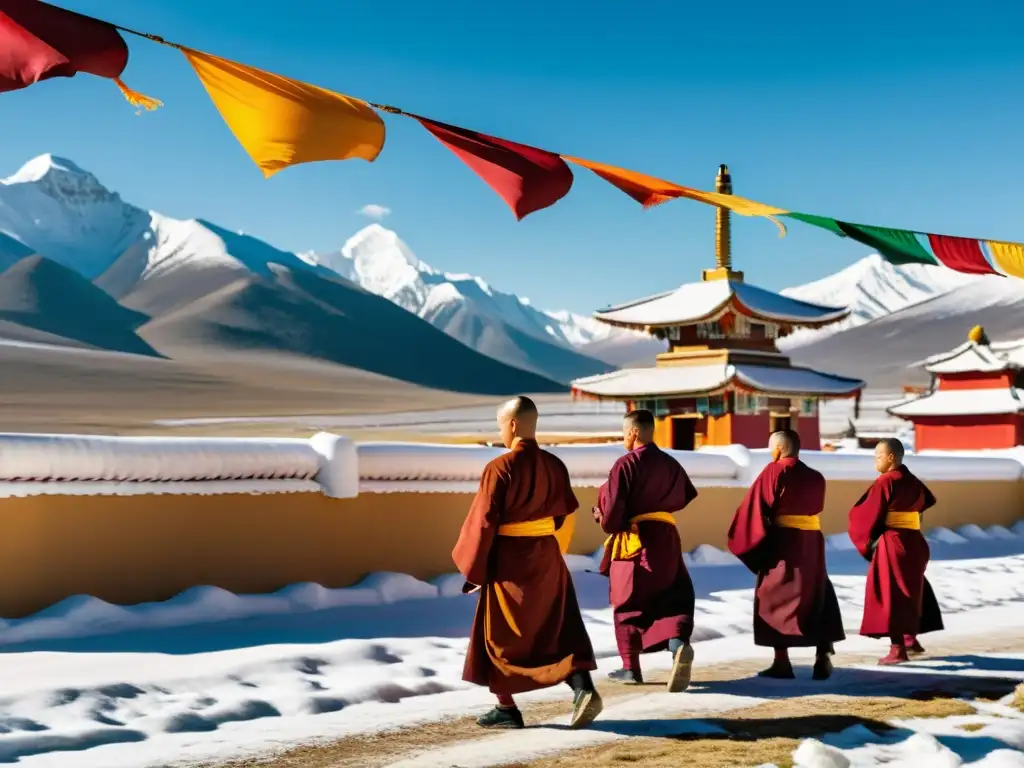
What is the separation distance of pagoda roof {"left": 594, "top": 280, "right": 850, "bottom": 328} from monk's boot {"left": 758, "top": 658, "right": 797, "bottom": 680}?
2123cm

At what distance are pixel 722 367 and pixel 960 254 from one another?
21.2 meters

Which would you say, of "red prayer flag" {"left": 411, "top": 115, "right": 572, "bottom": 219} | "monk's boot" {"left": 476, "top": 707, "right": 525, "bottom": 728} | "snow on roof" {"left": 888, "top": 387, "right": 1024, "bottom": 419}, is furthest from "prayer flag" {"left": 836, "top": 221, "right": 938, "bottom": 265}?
"snow on roof" {"left": 888, "top": 387, "right": 1024, "bottom": 419}

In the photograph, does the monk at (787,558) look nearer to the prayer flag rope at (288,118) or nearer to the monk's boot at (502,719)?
the prayer flag rope at (288,118)

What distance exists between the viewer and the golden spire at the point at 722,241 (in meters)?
27.8

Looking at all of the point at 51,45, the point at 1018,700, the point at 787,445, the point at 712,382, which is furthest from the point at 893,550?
the point at 712,382

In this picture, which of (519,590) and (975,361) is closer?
(519,590)

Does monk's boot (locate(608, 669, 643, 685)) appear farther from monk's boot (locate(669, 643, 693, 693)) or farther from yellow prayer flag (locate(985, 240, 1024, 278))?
yellow prayer flag (locate(985, 240, 1024, 278))

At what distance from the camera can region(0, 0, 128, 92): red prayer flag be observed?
17.4ft

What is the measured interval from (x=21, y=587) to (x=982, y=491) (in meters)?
14.6

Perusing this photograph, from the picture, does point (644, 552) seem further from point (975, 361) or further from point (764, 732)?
point (975, 361)

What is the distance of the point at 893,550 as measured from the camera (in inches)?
332

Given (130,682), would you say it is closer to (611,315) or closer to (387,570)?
(387,570)

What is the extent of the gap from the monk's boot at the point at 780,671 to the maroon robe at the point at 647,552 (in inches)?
28.3

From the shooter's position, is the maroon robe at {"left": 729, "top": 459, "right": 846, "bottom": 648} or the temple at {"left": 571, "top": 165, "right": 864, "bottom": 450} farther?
the temple at {"left": 571, "top": 165, "right": 864, "bottom": 450}
